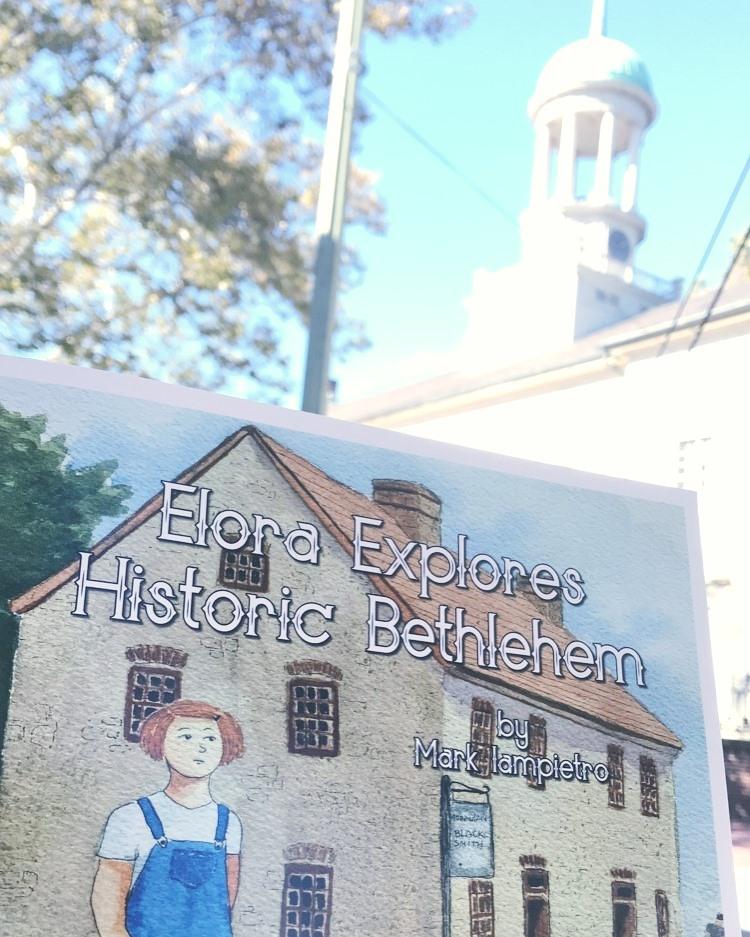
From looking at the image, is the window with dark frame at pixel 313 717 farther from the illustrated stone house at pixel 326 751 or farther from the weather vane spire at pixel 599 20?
the weather vane spire at pixel 599 20

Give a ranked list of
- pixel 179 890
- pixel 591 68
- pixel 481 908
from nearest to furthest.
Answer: pixel 179 890
pixel 481 908
pixel 591 68

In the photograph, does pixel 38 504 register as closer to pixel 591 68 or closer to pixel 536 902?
pixel 536 902

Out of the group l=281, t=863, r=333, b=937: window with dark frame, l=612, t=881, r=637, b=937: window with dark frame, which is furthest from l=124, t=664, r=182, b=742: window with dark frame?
l=612, t=881, r=637, b=937: window with dark frame

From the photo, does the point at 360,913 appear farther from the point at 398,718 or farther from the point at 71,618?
the point at 71,618

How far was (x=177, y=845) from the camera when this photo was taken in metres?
3.11

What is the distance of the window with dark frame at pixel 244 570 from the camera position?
3352mm

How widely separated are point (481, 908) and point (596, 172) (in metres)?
37.9

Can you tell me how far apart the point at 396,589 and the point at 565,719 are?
0.76m

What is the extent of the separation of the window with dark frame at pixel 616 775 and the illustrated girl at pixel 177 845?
1347 mm

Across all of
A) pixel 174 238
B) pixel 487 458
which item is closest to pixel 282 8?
pixel 174 238

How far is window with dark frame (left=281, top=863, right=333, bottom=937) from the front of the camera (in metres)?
3.16

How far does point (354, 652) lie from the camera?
11.4ft

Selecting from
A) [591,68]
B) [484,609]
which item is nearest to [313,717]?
[484,609]

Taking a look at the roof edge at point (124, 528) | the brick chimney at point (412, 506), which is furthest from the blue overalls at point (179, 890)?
the brick chimney at point (412, 506)
